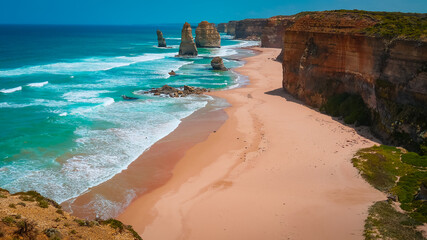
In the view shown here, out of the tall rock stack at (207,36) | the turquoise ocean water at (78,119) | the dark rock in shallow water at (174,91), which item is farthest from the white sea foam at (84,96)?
the tall rock stack at (207,36)

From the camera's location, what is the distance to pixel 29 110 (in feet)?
103

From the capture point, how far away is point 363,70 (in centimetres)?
2508

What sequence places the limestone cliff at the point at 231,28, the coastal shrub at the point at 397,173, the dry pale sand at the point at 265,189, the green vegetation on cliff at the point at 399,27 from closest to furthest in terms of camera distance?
1. the dry pale sand at the point at 265,189
2. the coastal shrub at the point at 397,173
3. the green vegetation on cliff at the point at 399,27
4. the limestone cliff at the point at 231,28

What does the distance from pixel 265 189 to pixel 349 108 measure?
1306 cm

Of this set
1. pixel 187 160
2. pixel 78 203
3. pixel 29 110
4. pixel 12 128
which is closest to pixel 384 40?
pixel 187 160

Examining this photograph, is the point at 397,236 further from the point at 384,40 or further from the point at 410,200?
→ the point at 384,40

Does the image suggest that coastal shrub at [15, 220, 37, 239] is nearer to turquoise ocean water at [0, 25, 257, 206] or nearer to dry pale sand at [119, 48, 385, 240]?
dry pale sand at [119, 48, 385, 240]

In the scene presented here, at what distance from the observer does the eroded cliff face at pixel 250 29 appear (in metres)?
136

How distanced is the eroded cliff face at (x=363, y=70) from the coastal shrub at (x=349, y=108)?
19.3 inches

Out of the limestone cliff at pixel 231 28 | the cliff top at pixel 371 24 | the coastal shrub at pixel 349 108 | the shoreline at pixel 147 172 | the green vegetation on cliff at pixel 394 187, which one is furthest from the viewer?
the limestone cliff at pixel 231 28

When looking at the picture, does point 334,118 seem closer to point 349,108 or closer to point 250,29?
point 349,108

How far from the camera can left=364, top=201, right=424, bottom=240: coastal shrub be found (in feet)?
39.5

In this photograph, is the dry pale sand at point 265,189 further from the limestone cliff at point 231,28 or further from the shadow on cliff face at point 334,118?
the limestone cliff at point 231,28

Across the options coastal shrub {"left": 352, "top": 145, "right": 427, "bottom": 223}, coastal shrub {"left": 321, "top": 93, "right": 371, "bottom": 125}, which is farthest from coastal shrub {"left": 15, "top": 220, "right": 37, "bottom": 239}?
coastal shrub {"left": 321, "top": 93, "right": 371, "bottom": 125}
